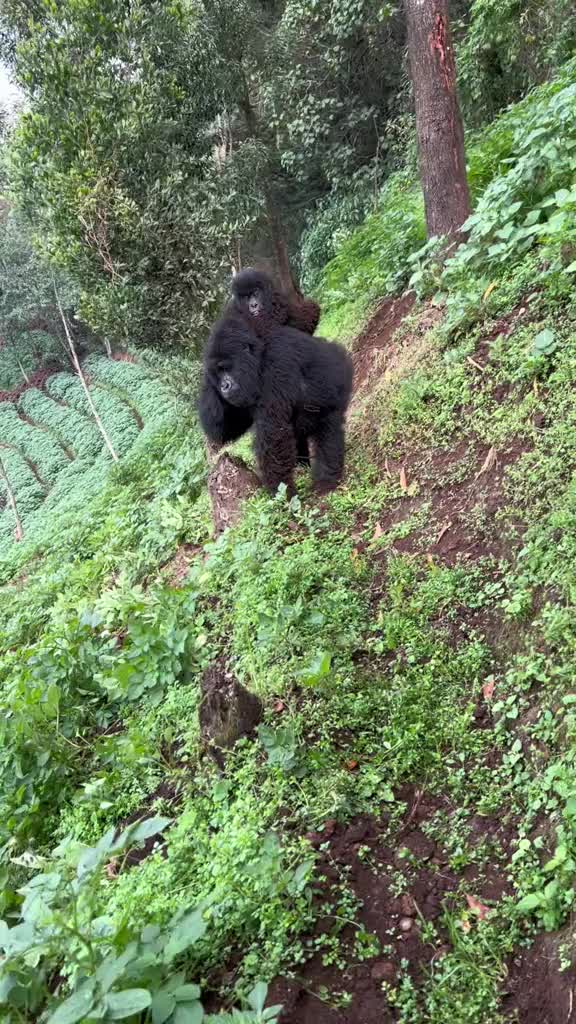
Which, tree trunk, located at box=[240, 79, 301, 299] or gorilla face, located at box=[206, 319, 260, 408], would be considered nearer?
gorilla face, located at box=[206, 319, 260, 408]

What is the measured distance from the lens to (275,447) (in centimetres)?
479

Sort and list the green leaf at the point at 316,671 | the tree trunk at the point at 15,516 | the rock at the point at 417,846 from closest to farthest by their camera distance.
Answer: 1. the rock at the point at 417,846
2. the green leaf at the point at 316,671
3. the tree trunk at the point at 15,516

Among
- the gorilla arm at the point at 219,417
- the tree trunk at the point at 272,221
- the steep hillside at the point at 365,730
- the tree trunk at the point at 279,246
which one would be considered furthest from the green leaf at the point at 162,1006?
the tree trunk at the point at 279,246

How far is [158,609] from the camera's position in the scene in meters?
4.12

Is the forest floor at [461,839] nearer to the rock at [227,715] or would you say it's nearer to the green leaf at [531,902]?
the green leaf at [531,902]

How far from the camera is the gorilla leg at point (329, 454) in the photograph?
16.3 ft

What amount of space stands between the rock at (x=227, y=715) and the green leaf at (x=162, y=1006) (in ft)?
3.65

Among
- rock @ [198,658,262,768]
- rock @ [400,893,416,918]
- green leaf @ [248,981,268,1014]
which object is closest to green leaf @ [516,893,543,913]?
rock @ [400,893,416,918]

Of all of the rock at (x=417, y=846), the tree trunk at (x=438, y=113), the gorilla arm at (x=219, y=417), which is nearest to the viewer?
the rock at (x=417, y=846)

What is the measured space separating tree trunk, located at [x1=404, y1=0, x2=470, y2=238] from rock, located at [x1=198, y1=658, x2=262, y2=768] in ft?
14.1

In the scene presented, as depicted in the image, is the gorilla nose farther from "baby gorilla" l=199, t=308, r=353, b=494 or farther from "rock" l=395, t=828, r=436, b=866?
"rock" l=395, t=828, r=436, b=866

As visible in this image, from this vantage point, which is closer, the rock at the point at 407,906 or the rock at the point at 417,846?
the rock at the point at 407,906

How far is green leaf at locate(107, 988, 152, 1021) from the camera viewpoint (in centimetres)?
173

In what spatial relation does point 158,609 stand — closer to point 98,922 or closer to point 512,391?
point 98,922
